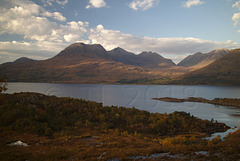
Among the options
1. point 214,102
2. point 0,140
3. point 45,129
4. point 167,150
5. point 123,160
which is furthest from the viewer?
point 214,102

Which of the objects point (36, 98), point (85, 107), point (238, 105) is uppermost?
point (36, 98)

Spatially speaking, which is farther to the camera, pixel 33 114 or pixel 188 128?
pixel 188 128

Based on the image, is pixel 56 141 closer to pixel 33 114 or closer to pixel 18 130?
pixel 18 130

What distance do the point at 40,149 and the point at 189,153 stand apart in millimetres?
15491

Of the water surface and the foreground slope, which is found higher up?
the foreground slope

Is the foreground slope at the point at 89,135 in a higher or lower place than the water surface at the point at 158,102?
higher

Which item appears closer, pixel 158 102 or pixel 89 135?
pixel 89 135

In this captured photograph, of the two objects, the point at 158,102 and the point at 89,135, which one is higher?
the point at 89,135

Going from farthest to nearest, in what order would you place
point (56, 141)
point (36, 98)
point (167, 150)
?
point (36, 98) → point (56, 141) → point (167, 150)

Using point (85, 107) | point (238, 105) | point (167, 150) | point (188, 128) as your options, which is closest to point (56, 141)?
point (167, 150)

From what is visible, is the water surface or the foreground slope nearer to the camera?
the foreground slope

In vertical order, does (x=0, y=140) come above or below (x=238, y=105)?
above

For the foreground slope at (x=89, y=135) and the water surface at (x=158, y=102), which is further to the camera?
the water surface at (x=158, y=102)

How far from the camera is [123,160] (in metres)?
14.0
